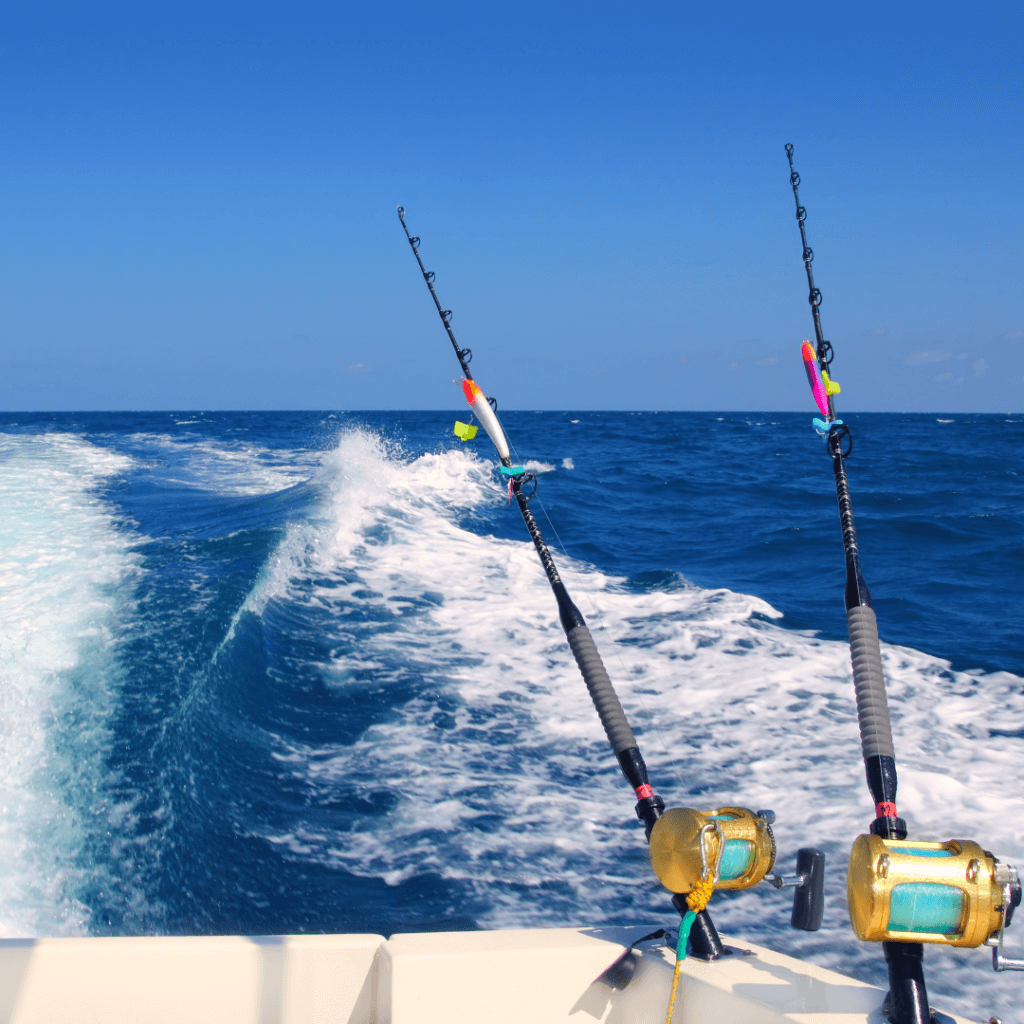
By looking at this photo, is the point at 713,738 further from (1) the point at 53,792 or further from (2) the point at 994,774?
(1) the point at 53,792

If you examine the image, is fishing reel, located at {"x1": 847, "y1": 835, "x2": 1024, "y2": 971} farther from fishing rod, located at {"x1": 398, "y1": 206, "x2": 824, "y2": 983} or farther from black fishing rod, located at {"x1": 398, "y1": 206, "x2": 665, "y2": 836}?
black fishing rod, located at {"x1": 398, "y1": 206, "x2": 665, "y2": 836}

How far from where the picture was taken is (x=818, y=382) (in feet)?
7.73

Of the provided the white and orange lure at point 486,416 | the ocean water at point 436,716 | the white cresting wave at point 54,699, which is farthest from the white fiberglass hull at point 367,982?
the white and orange lure at point 486,416

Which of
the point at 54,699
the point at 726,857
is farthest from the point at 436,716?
the point at 726,857

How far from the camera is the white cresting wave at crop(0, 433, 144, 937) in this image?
9.41ft

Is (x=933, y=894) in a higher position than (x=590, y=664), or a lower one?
lower

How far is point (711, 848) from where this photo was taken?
1.54 metres

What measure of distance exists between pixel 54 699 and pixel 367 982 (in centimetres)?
322

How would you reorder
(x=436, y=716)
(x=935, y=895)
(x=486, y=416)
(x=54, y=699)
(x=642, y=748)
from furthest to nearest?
1. (x=436, y=716)
2. (x=54, y=699)
3. (x=642, y=748)
4. (x=486, y=416)
5. (x=935, y=895)

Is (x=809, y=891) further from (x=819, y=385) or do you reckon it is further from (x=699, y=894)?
(x=819, y=385)

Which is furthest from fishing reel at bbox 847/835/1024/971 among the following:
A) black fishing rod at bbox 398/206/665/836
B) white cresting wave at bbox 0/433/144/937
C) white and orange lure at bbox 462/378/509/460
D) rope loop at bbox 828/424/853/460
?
white cresting wave at bbox 0/433/144/937

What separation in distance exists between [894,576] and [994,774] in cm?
462

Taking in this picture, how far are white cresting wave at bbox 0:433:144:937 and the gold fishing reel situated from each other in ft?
7.06

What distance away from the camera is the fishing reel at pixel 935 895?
4.34 feet
